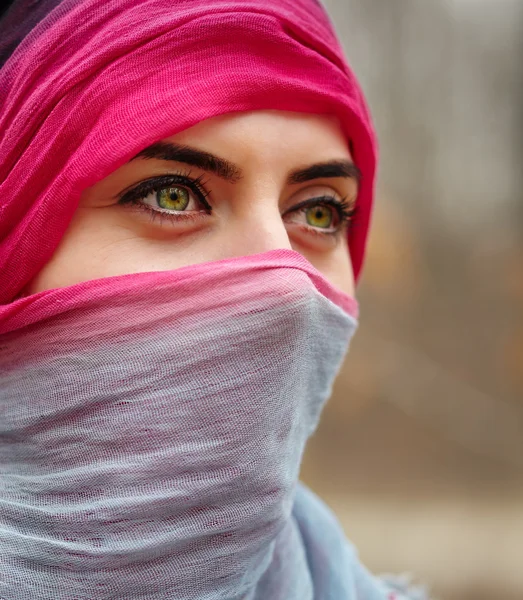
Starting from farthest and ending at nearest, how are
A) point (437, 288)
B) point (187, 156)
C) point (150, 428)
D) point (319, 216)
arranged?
1. point (437, 288)
2. point (319, 216)
3. point (187, 156)
4. point (150, 428)

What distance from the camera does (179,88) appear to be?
1223mm

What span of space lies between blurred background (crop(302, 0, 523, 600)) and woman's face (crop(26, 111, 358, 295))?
13.5 ft

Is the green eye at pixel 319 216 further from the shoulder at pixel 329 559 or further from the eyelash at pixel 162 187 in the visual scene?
the shoulder at pixel 329 559

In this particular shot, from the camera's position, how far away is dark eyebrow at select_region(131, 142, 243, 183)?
1.22m

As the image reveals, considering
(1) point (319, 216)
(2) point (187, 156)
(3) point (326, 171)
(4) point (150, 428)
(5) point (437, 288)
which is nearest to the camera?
(4) point (150, 428)

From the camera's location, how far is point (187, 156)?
1.23 meters

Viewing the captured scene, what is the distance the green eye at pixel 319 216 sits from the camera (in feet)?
4.92

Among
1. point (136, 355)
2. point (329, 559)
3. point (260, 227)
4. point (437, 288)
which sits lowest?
point (329, 559)

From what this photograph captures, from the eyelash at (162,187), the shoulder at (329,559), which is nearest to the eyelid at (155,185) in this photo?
the eyelash at (162,187)

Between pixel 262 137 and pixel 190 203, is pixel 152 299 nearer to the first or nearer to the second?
pixel 190 203

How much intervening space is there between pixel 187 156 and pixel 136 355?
1.17ft

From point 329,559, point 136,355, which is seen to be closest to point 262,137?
point 136,355

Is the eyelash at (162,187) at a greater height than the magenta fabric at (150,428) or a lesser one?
greater

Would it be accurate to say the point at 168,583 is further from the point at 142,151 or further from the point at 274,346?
the point at 142,151
